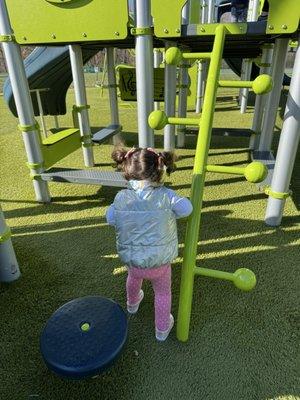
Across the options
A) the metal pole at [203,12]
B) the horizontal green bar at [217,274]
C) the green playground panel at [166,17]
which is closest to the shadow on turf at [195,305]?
the horizontal green bar at [217,274]

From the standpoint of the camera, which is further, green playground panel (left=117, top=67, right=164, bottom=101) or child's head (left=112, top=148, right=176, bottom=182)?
green playground panel (left=117, top=67, right=164, bottom=101)

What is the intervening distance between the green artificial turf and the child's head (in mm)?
852

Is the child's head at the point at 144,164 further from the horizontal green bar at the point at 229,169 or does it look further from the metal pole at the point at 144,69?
the metal pole at the point at 144,69

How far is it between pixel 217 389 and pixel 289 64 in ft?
56.8

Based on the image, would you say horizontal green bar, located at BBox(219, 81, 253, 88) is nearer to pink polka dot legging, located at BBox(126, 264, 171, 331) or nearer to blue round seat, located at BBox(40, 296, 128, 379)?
pink polka dot legging, located at BBox(126, 264, 171, 331)

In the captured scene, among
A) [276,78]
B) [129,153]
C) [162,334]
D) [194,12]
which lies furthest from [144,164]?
[194,12]

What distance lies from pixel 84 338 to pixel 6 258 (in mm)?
948

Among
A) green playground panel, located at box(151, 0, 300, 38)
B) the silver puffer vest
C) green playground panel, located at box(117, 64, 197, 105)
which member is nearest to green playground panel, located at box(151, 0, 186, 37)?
green playground panel, located at box(151, 0, 300, 38)

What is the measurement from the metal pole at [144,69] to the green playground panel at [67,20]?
0.16 meters

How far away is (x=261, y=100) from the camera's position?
A: 3963mm

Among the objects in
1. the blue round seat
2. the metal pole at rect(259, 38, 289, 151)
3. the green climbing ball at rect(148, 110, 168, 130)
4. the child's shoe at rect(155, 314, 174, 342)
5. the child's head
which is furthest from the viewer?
the metal pole at rect(259, 38, 289, 151)

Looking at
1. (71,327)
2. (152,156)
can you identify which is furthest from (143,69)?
(71,327)

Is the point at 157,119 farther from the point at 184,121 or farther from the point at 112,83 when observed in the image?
the point at 112,83

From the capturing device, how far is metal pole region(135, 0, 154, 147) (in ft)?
7.13
